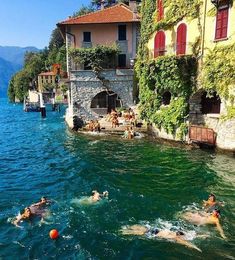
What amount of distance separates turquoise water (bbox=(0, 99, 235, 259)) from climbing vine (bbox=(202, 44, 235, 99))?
4969 millimetres

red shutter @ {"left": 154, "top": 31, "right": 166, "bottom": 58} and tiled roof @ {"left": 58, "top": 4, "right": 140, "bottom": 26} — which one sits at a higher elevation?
tiled roof @ {"left": 58, "top": 4, "right": 140, "bottom": 26}

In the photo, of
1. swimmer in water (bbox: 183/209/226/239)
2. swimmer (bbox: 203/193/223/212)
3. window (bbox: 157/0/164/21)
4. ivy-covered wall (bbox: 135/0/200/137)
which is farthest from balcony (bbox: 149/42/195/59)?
swimmer in water (bbox: 183/209/226/239)

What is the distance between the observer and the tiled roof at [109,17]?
1416 inches

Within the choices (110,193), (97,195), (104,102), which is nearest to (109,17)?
(104,102)

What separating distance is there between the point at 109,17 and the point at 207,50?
16.0m

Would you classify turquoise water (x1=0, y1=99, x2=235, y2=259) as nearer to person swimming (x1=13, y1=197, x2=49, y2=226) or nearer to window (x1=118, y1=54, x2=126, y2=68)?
person swimming (x1=13, y1=197, x2=49, y2=226)

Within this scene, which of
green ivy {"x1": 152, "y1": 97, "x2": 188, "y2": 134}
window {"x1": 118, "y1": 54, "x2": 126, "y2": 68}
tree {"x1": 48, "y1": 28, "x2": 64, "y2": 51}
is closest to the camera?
green ivy {"x1": 152, "y1": 97, "x2": 188, "y2": 134}

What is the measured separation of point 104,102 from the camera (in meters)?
36.7

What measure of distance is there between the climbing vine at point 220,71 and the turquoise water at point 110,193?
497 centimetres

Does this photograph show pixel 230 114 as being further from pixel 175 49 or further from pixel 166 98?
pixel 175 49

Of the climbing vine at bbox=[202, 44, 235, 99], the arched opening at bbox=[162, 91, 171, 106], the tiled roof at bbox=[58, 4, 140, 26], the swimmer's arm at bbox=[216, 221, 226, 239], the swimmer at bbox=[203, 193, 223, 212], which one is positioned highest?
the tiled roof at bbox=[58, 4, 140, 26]

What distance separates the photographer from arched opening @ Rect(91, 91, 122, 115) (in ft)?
119

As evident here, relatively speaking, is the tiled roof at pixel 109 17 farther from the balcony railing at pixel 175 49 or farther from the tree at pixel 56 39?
the tree at pixel 56 39

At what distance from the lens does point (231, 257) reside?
11.0 meters
